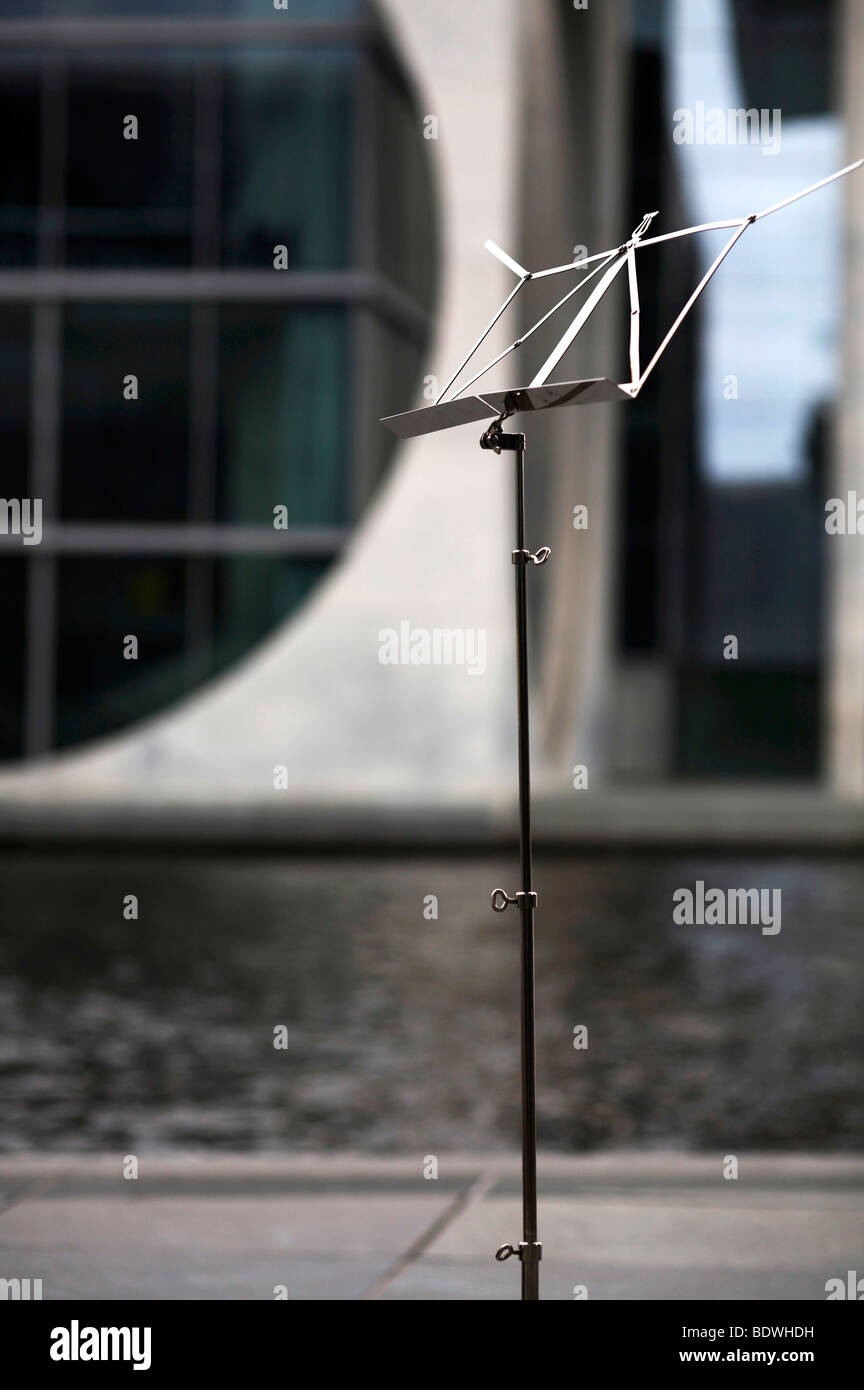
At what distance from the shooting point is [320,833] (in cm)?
2305

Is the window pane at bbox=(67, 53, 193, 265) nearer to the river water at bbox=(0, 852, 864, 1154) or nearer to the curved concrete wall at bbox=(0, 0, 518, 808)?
the curved concrete wall at bbox=(0, 0, 518, 808)

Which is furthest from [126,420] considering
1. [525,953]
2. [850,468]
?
[525,953]

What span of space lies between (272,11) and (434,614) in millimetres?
7891

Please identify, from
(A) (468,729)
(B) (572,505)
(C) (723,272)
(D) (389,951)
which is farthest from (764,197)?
(D) (389,951)

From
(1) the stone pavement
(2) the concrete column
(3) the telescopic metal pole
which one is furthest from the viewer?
(2) the concrete column

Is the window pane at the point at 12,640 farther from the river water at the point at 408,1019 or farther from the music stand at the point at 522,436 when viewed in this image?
the music stand at the point at 522,436

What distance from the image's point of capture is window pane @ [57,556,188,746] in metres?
26.6

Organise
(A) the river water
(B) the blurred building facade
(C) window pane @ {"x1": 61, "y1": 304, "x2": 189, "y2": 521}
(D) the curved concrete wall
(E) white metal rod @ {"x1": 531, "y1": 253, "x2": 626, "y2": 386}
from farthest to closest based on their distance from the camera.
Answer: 1. (C) window pane @ {"x1": 61, "y1": 304, "x2": 189, "y2": 521}
2. (B) the blurred building facade
3. (D) the curved concrete wall
4. (A) the river water
5. (E) white metal rod @ {"x1": 531, "y1": 253, "x2": 626, "y2": 386}

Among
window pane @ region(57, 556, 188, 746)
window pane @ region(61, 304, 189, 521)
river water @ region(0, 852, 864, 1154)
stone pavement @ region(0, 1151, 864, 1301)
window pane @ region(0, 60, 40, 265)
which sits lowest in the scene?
stone pavement @ region(0, 1151, 864, 1301)

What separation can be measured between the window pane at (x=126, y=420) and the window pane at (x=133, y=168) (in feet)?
2.65

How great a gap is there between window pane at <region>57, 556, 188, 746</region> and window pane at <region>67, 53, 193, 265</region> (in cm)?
396

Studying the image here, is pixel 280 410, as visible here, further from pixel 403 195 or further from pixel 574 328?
pixel 574 328

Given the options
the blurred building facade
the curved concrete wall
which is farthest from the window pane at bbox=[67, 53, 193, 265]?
the curved concrete wall

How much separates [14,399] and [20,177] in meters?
2.79
